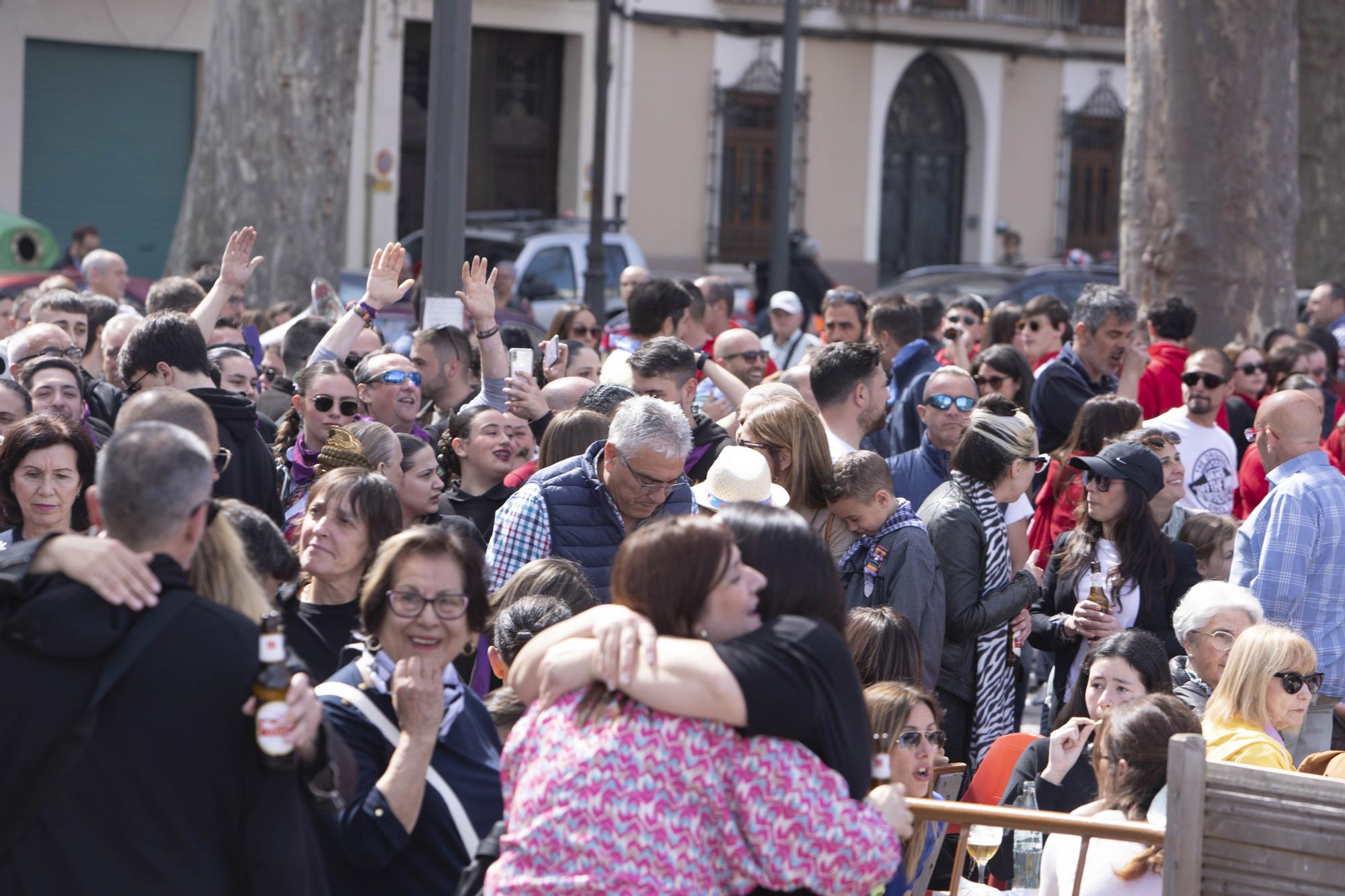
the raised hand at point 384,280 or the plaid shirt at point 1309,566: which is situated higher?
the raised hand at point 384,280

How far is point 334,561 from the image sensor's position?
164 inches

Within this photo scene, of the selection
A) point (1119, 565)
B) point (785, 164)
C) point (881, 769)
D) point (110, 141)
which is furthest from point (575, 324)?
point (110, 141)

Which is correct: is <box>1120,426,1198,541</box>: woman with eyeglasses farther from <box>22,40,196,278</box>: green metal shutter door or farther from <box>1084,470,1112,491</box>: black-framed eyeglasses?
<box>22,40,196,278</box>: green metal shutter door

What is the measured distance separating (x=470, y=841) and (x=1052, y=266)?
1793 centimetres

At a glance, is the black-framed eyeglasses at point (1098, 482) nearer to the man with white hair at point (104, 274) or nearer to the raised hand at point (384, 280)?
the raised hand at point (384, 280)

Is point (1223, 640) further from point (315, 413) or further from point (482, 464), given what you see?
point (315, 413)

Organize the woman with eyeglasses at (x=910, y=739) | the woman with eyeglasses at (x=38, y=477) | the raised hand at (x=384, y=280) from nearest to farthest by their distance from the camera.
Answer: the woman with eyeglasses at (x=910, y=739), the woman with eyeglasses at (x=38, y=477), the raised hand at (x=384, y=280)

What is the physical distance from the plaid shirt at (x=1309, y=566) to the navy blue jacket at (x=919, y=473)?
1.32 meters

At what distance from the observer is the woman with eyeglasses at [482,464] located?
19.7 ft

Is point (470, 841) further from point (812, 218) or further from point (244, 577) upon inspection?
point (812, 218)

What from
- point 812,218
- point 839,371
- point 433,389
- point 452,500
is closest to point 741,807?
point 452,500

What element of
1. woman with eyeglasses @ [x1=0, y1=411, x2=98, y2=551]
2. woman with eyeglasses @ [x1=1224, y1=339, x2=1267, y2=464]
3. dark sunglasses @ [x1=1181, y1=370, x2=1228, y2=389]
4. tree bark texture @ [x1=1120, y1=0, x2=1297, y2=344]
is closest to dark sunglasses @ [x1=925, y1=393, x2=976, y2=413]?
dark sunglasses @ [x1=1181, y1=370, x2=1228, y2=389]

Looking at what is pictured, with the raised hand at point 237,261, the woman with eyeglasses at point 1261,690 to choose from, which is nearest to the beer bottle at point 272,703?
the woman with eyeglasses at point 1261,690

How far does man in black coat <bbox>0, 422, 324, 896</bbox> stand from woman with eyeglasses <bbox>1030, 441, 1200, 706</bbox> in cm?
377
